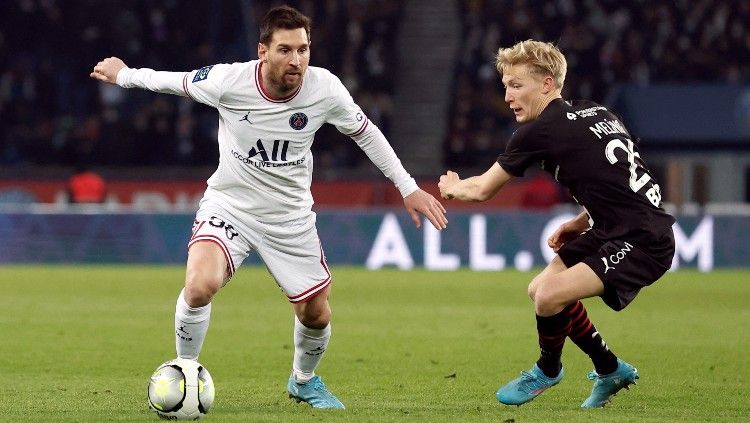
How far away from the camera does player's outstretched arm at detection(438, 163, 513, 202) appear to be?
6953mm

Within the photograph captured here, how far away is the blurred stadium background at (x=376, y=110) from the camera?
20938 mm

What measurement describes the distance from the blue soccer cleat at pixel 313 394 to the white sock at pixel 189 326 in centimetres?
75

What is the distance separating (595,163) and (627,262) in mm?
511

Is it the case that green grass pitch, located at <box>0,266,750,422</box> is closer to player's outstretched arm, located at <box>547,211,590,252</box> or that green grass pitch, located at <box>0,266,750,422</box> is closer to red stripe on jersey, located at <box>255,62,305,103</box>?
player's outstretched arm, located at <box>547,211,590,252</box>

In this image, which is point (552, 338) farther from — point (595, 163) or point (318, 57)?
point (318, 57)

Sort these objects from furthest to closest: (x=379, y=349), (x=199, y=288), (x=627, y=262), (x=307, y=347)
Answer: (x=379, y=349) → (x=307, y=347) → (x=627, y=262) → (x=199, y=288)

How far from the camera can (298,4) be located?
27000 mm

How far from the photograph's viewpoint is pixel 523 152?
22.7 feet

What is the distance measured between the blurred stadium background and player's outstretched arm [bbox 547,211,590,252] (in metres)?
13.3

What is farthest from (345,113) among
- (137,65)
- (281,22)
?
(137,65)

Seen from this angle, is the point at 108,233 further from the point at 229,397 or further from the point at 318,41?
the point at 229,397

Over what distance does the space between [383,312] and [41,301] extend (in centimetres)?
372

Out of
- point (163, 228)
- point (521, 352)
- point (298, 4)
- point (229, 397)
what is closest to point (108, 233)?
point (163, 228)

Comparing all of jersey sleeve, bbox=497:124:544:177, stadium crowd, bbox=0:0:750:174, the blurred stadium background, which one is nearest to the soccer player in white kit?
jersey sleeve, bbox=497:124:544:177
